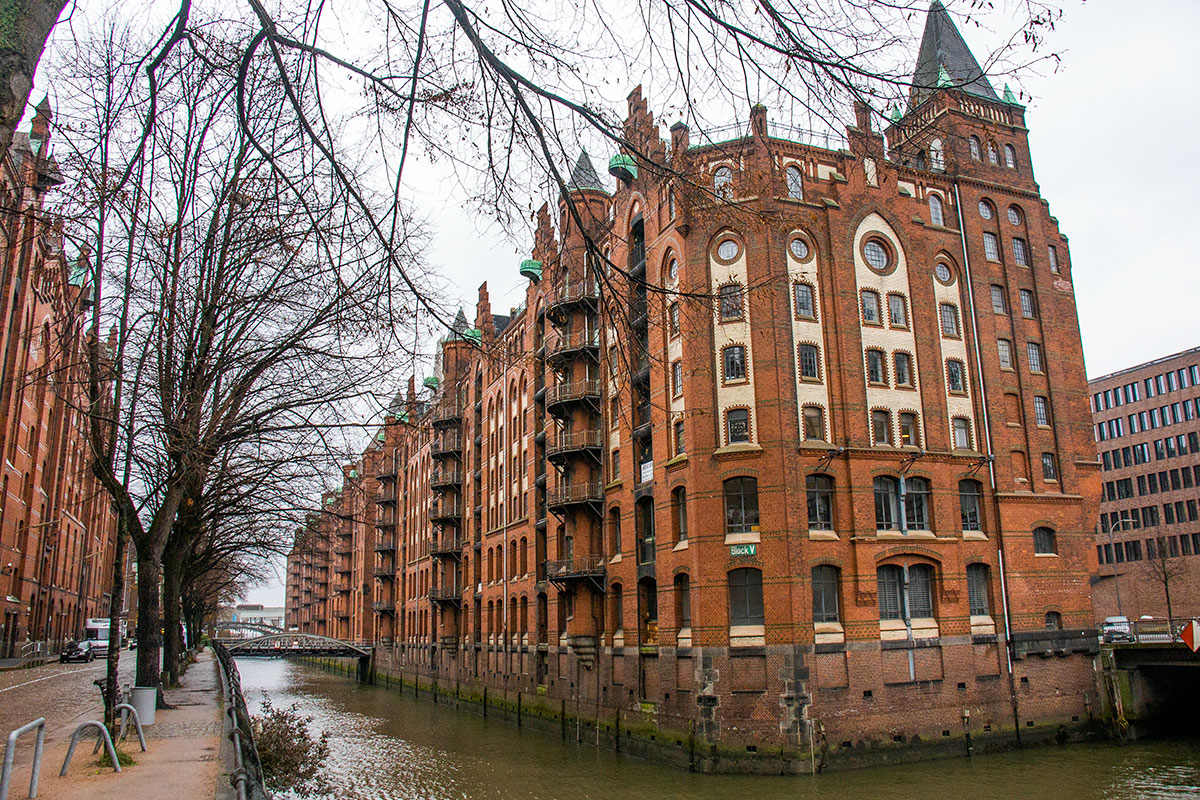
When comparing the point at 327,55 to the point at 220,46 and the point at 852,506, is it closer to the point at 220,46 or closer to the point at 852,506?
the point at 220,46

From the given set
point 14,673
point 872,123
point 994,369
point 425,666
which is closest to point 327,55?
point 872,123

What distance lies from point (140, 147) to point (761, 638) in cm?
2318

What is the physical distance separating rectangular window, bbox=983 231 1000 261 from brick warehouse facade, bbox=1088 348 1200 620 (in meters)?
36.1

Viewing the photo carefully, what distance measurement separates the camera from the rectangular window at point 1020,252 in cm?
3478

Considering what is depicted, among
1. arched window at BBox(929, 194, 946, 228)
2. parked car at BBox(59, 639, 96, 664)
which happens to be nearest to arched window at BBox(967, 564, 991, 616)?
arched window at BBox(929, 194, 946, 228)

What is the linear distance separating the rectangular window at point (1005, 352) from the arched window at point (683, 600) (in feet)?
48.0

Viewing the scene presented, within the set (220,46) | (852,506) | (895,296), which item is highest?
(895,296)

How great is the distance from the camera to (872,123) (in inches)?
254

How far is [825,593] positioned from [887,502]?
3.90 m

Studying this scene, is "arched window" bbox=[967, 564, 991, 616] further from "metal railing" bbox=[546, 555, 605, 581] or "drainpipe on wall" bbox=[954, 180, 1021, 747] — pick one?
"metal railing" bbox=[546, 555, 605, 581]

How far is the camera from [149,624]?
58.2 ft

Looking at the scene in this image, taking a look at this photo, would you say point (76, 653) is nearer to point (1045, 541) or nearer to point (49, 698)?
point (49, 698)

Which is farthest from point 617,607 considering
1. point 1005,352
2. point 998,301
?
point 998,301

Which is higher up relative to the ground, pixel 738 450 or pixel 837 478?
pixel 738 450
